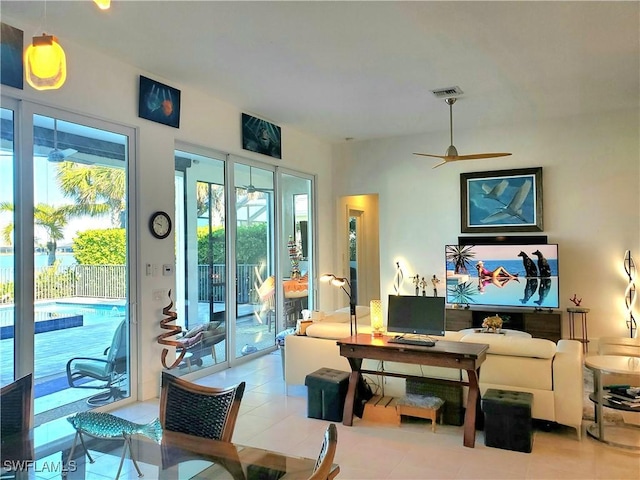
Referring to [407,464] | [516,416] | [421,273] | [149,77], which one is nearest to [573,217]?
[421,273]

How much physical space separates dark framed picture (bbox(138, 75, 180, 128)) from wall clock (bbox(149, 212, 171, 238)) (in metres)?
0.95

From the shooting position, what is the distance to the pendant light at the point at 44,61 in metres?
2.23

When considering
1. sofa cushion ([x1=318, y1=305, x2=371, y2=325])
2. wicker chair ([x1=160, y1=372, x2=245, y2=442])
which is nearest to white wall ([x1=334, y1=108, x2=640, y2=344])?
sofa cushion ([x1=318, y1=305, x2=371, y2=325])

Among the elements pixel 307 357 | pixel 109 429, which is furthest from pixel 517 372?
pixel 109 429

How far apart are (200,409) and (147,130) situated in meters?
3.36

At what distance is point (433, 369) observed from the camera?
400 centimetres

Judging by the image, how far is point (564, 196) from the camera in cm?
680

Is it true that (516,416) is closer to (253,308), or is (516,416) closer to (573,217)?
(253,308)

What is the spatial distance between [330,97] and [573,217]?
3873 mm

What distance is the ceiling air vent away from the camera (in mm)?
5402

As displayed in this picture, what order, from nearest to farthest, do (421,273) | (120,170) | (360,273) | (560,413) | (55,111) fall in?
(560,413), (55,111), (120,170), (421,273), (360,273)

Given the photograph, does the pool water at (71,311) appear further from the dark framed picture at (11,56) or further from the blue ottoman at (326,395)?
the blue ottoman at (326,395)

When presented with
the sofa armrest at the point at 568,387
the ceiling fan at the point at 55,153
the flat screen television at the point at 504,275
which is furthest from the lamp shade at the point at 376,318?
the flat screen television at the point at 504,275

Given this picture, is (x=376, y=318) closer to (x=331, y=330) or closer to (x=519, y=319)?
(x=331, y=330)
